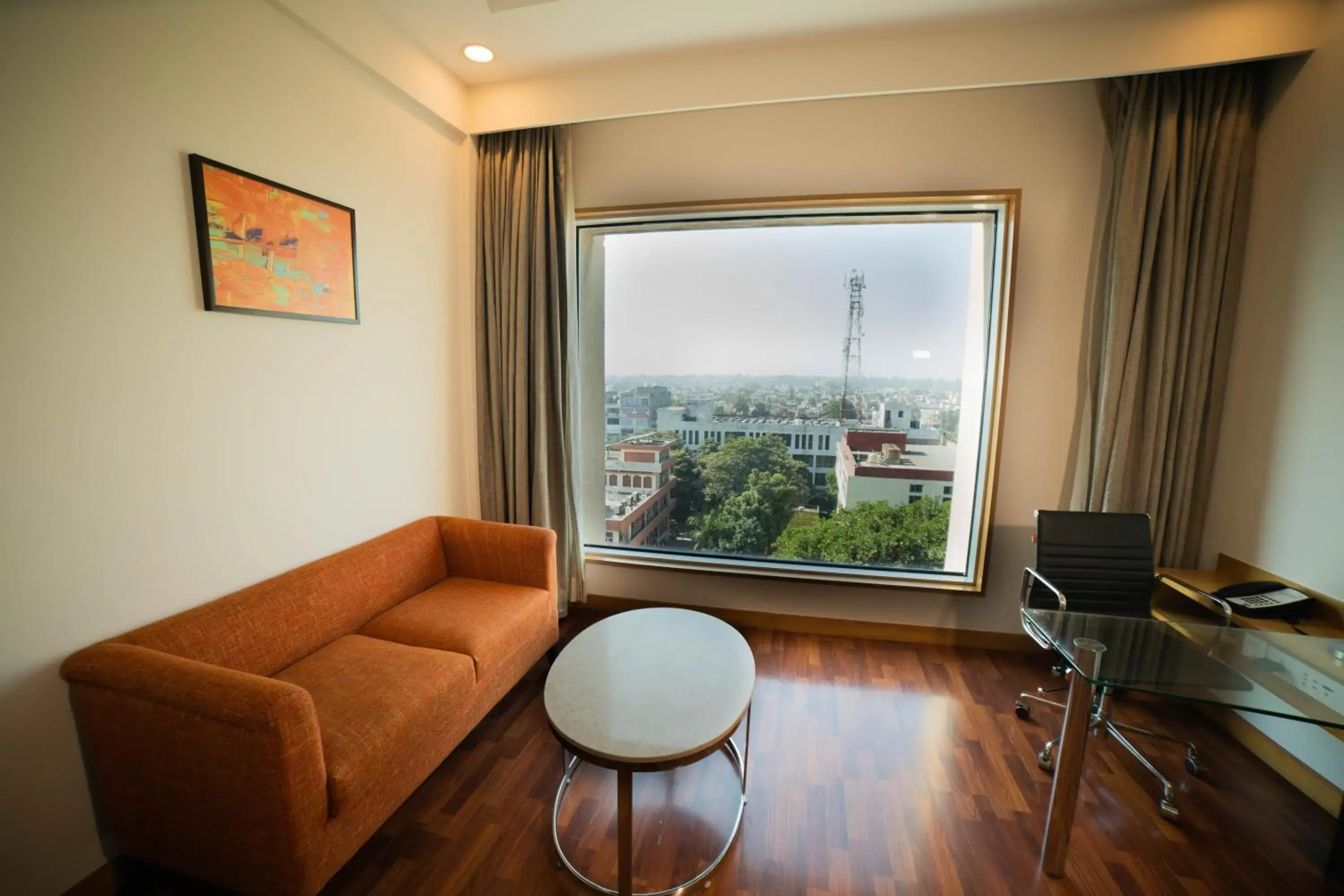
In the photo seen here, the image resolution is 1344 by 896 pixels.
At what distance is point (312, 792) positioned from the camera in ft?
3.91

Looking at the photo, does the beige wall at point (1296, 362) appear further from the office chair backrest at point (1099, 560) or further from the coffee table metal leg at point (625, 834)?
the coffee table metal leg at point (625, 834)

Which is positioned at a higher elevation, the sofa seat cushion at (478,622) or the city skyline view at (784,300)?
the city skyline view at (784,300)

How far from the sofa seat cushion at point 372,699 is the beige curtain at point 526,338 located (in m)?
1.14

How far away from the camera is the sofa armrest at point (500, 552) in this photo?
2348 millimetres

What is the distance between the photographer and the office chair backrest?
6.65 ft

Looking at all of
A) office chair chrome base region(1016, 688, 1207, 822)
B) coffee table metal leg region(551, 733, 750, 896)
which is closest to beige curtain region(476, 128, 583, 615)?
coffee table metal leg region(551, 733, 750, 896)

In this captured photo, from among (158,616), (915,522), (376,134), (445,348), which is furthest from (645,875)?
(376,134)

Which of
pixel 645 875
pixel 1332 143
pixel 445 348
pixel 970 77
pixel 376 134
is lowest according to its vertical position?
pixel 645 875

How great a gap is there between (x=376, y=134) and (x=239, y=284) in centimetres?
101

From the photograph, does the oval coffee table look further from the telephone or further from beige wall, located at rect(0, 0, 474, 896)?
the telephone

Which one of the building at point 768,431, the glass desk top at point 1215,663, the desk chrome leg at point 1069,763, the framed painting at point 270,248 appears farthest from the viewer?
the building at point 768,431

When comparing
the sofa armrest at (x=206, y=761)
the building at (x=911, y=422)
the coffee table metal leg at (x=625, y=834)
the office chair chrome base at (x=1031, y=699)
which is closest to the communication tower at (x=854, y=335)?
the building at (x=911, y=422)

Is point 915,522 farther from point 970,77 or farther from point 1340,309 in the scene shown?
point 970,77

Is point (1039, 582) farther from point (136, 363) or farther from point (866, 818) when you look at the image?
point (136, 363)
